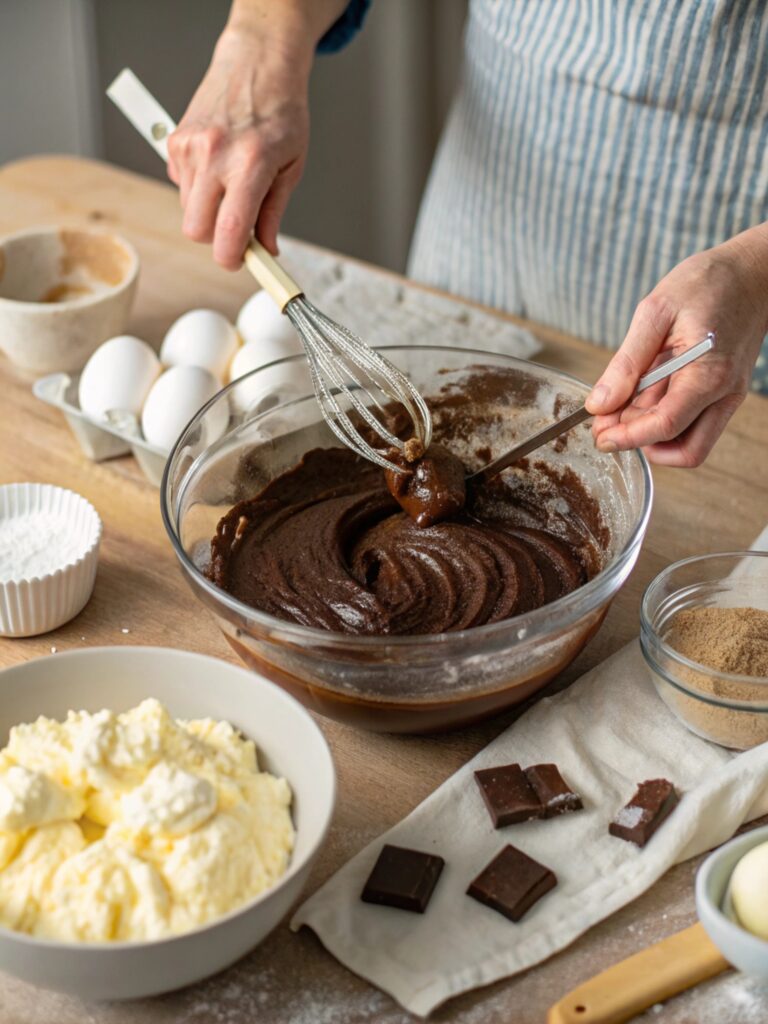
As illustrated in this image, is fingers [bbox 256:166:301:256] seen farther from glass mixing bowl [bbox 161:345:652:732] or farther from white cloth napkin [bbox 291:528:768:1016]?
white cloth napkin [bbox 291:528:768:1016]

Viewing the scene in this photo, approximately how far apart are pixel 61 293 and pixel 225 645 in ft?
2.70

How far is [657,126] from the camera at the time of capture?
175 cm

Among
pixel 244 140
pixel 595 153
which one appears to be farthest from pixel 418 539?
pixel 595 153

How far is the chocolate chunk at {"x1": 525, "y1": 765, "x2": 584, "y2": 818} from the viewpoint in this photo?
106 cm

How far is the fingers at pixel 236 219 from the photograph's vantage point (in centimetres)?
149

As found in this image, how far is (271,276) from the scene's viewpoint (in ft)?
4.71

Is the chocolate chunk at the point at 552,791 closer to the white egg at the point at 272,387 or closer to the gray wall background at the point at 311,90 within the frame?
the white egg at the point at 272,387

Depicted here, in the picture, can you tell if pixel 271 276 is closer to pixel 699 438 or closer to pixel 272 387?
pixel 272 387

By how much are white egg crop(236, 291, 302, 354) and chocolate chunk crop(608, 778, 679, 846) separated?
0.82 meters

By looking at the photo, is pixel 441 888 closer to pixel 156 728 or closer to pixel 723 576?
pixel 156 728

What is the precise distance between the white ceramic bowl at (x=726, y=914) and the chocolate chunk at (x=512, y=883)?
5.2 inches

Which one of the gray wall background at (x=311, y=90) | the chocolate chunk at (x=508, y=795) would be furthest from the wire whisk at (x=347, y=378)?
the gray wall background at (x=311, y=90)

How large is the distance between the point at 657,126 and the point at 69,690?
3.99ft

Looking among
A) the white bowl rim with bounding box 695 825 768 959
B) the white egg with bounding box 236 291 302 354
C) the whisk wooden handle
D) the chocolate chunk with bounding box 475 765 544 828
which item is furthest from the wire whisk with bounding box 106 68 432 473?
the white bowl rim with bounding box 695 825 768 959
